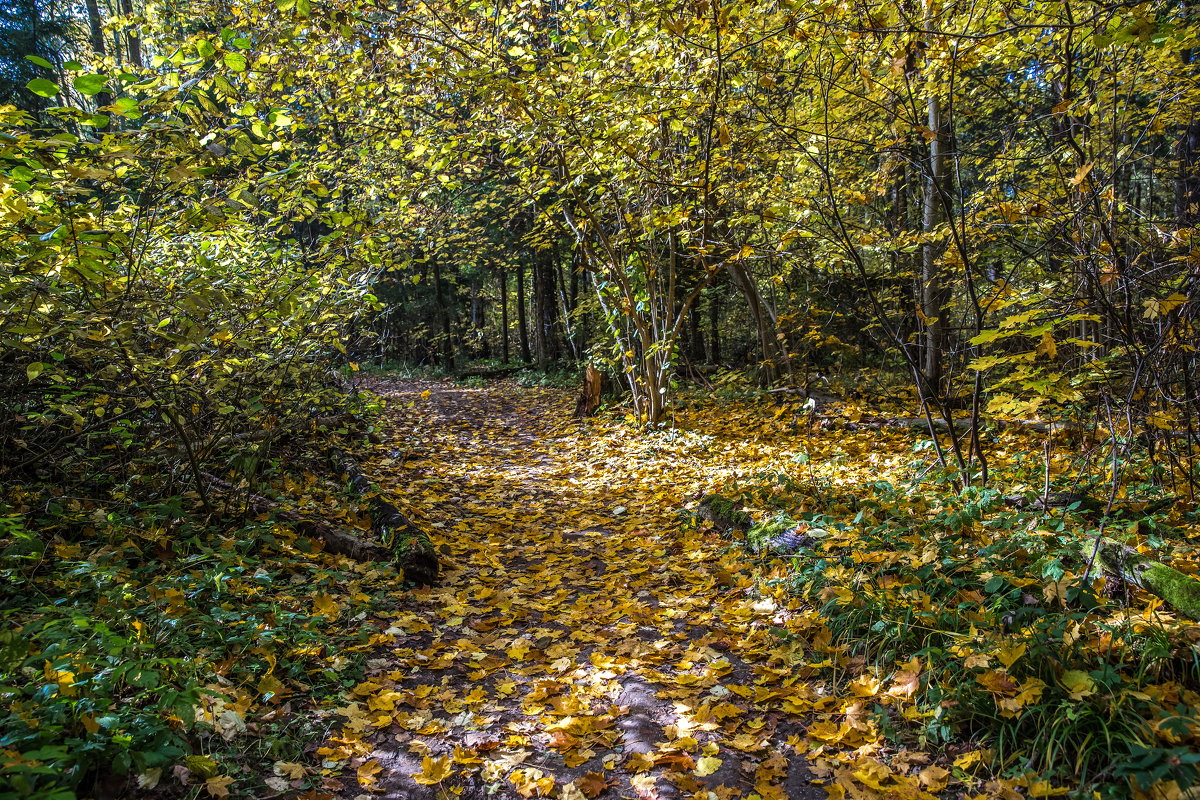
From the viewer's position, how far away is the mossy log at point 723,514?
198 inches

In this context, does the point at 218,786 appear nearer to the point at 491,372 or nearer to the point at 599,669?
the point at 599,669

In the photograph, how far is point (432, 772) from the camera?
2.53 metres

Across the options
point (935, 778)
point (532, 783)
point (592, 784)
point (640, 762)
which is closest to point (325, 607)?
point (532, 783)

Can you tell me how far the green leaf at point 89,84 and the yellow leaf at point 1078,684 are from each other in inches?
173

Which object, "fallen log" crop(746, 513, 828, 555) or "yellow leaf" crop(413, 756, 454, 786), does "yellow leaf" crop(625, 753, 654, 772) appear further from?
"fallen log" crop(746, 513, 828, 555)

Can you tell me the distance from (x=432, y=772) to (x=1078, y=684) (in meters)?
2.59

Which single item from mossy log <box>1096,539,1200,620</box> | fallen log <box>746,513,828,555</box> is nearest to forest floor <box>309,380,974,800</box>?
fallen log <box>746,513,828,555</box>

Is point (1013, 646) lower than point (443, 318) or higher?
lower

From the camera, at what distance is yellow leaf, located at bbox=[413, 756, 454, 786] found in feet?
8.22

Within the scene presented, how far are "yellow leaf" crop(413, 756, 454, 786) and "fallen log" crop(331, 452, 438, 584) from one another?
6.78ft

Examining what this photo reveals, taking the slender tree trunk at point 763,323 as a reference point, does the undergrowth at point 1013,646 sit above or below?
below

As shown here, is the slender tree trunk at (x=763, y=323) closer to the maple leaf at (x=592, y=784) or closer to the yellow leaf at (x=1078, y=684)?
the yellow leaf at (x=1078, y=684)

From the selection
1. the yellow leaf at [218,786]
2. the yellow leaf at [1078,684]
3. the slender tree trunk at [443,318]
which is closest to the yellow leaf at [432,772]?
the yellow leaf at [218,786]

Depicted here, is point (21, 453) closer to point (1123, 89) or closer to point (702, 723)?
point (702, 723)
